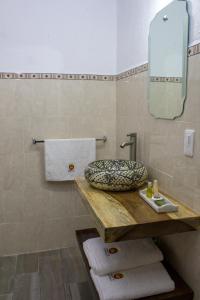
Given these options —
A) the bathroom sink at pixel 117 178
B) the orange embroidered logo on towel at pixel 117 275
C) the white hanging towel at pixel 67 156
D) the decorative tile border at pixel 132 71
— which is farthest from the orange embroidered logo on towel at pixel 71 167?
the orange embroidered logo on towel at pixel 117 275

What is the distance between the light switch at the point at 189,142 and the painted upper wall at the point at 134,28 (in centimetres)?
39

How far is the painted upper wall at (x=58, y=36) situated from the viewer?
199 centimetres

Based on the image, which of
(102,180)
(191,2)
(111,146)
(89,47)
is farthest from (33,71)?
(191,2)

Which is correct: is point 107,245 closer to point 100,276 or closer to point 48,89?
point 100,276

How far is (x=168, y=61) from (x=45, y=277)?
1.67 m

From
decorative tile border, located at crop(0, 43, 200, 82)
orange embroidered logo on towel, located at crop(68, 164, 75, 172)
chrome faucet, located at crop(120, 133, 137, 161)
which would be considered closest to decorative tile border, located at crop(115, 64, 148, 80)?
decorative tile border, located at crop(0, 43, 200, 82)

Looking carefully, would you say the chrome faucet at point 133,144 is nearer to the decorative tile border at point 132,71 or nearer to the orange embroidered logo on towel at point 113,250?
the decorative tile border at point 132,71

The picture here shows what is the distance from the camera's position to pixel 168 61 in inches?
54.2

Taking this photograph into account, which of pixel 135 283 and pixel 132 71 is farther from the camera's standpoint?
pixel 132 71

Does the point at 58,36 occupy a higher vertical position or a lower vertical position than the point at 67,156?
higher

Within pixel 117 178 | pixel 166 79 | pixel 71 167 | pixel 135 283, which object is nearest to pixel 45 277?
pixel 71 167

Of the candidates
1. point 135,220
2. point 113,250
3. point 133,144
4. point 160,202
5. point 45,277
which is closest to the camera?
point 135,220

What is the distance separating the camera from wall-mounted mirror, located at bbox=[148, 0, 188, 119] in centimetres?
124

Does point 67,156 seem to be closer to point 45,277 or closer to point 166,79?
point 45,277
